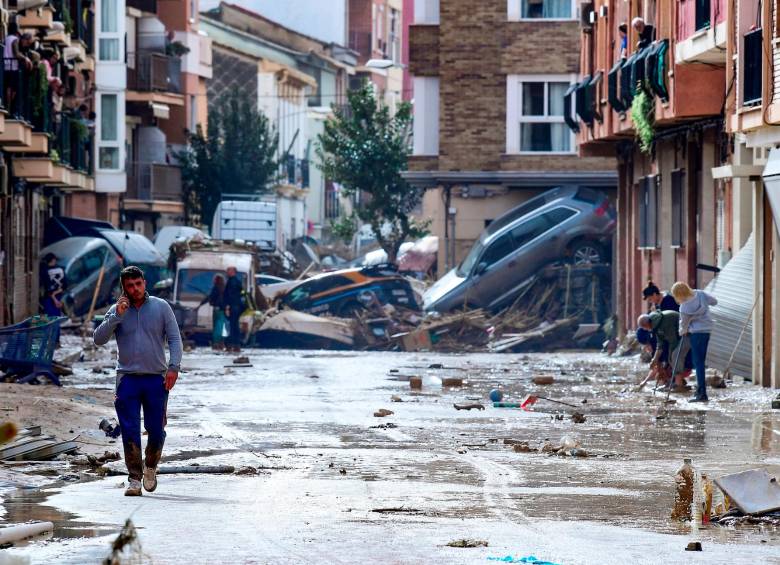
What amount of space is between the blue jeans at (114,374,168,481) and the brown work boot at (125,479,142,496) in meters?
0.10

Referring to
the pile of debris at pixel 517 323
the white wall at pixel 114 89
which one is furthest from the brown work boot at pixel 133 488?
the white wall at pixel 114 89

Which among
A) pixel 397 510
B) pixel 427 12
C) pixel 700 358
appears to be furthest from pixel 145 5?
pixel 397 510

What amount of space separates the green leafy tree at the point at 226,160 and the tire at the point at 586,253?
29.2 metres

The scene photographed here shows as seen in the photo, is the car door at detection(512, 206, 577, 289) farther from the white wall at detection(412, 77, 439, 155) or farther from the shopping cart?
the shopping cart

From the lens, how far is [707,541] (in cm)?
985

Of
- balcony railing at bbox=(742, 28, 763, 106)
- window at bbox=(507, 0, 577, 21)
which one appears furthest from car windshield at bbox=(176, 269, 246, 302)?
balcony railing at bbox=(742, 28, 763, 106)

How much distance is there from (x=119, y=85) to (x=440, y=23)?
41.7 feet

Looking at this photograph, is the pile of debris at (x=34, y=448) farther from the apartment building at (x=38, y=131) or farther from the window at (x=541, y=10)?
the window at (x=541, y=10)

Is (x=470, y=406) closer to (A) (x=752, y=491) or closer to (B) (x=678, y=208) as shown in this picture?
(A) (x=752, y=491)

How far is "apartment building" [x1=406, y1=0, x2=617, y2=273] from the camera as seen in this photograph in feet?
159

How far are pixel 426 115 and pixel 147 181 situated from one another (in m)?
15.5

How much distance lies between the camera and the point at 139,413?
40.4 feet

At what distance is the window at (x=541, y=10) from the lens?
48781mm

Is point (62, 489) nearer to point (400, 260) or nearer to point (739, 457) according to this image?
point (739, 457)
